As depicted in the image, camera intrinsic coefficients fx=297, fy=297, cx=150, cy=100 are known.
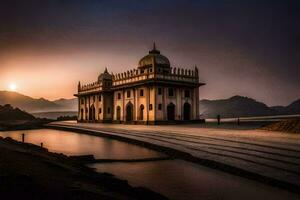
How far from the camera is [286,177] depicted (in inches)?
336

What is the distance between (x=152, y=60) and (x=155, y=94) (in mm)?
6174

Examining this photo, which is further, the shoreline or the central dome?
the central dome

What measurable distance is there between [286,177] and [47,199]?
257 inches

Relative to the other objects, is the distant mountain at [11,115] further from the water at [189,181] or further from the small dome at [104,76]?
the water at [189,181]

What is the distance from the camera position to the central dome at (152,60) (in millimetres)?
42822

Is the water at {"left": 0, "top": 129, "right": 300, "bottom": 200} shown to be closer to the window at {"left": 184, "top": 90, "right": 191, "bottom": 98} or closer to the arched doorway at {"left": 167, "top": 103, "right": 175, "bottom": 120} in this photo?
the arched doorway at {"left": 167, "top": 103, "right": 175, "bottom": 120}

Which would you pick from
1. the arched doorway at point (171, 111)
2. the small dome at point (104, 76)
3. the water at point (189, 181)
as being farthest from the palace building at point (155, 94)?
the water at point (189, 181)

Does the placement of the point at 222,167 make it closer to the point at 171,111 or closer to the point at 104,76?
the point at 171,111

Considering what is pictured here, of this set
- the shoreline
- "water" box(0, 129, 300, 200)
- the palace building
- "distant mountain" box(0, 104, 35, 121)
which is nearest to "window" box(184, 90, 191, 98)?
the palace building

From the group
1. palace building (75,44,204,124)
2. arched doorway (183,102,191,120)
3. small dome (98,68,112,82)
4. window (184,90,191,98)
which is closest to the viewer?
palace building (75,44,204,124)

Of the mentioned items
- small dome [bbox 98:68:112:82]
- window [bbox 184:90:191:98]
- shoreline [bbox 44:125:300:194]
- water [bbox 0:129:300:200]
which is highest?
small dome [bbox 98:68:112:82]

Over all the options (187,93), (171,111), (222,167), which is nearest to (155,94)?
(171,111)

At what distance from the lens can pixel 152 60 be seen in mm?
42750

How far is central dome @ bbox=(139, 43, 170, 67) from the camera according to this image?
42822mm
